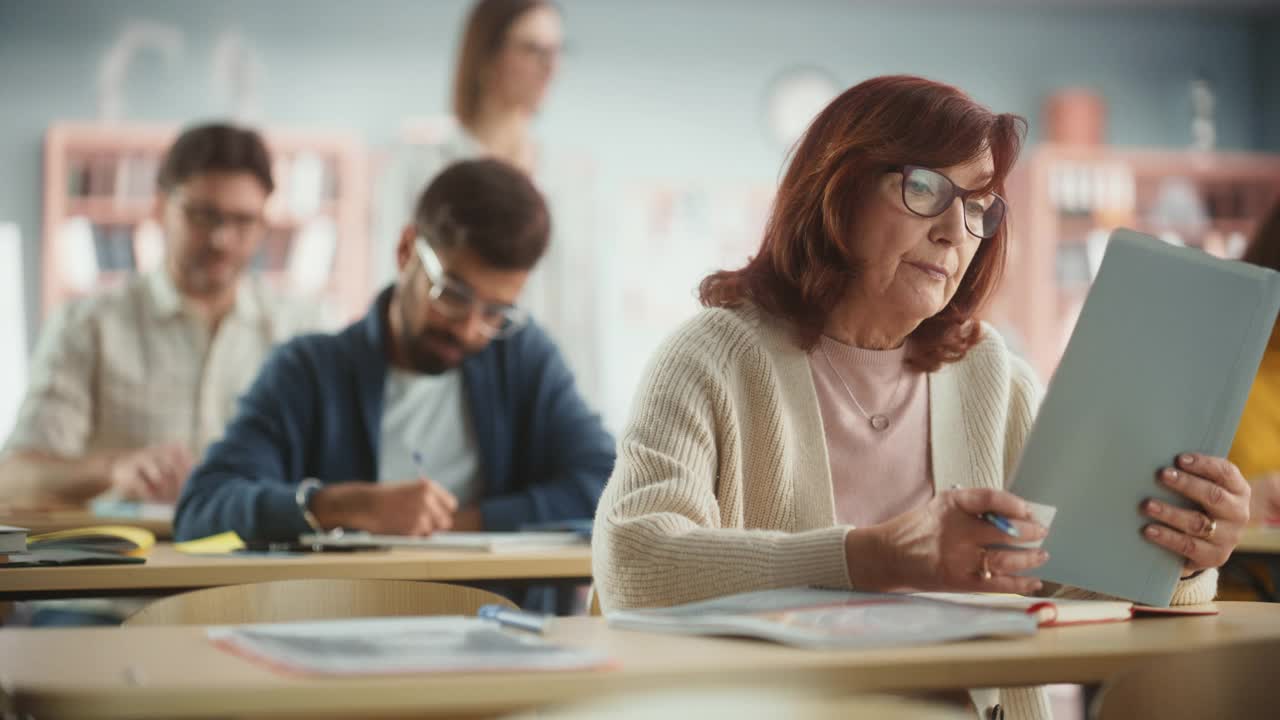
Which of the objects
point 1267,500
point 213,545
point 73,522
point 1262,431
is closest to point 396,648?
point 213,545

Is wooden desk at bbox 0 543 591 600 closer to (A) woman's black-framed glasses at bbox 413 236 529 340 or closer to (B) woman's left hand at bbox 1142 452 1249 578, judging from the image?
(A) woman's black-framed glasses at bbox 413 236 529 340

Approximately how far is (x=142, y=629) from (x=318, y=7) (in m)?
6.05

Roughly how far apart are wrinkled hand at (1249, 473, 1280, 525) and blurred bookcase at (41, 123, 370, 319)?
459 cm

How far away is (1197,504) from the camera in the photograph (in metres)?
1.36

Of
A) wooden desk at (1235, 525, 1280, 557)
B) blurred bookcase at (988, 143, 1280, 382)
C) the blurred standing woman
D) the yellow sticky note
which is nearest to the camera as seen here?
the yellow sticky note

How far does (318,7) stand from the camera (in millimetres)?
6789

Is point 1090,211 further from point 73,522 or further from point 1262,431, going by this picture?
point 73,522

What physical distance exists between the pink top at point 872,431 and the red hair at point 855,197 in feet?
0.13

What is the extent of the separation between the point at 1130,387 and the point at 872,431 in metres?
0.42

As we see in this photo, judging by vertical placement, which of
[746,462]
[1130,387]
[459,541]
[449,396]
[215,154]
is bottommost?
[459,541]

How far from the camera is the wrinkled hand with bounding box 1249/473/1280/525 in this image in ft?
8.32

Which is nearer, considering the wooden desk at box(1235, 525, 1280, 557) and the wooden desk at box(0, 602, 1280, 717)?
the wooden desk at box(0, 602, 1280, 717)

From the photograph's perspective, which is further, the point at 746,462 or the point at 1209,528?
the point at 746,462

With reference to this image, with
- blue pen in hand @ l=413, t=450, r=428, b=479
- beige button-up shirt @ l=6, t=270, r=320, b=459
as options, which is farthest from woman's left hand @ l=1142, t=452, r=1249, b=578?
beige button-up shirt @ l=6, t=270, r=320, b=459
